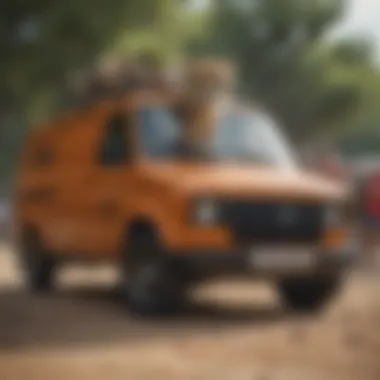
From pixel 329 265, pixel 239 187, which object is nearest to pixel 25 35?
pixel 239 187

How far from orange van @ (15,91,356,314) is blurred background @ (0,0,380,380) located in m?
0.21

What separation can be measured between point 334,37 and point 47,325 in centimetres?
175

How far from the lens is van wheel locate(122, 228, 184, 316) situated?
6895 mm

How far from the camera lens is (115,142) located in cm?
720

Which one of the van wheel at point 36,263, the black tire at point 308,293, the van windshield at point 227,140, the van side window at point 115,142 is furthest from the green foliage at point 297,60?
the van wheel at point 36,263

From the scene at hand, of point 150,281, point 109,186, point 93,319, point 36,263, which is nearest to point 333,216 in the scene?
point 150,281

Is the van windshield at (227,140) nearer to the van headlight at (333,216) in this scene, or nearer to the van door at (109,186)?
the van door at (109,186)

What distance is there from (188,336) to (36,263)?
0.86 m

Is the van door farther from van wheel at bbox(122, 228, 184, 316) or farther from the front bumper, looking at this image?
the front bumper

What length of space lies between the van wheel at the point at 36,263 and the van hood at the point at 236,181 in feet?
1.92

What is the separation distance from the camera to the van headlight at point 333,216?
672cm

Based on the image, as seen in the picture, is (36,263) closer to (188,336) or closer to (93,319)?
(93,319)

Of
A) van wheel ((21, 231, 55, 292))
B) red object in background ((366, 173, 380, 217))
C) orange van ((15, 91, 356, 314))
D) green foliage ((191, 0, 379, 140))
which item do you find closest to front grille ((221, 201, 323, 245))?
orange van ((15, 91, 356, 314))

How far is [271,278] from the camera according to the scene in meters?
6.52
